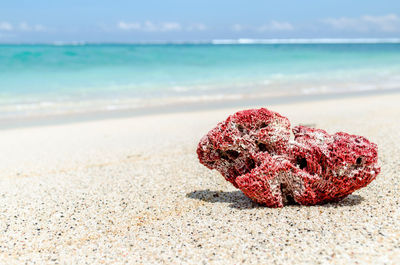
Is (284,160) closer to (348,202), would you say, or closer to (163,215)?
(348,202)

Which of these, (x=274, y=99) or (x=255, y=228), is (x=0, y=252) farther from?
(x=274, y=99)

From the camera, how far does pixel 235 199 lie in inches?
144

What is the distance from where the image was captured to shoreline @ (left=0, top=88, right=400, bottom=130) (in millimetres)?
8672

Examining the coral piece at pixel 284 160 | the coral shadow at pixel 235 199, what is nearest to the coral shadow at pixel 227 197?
the coral shadow at pixel 235 199

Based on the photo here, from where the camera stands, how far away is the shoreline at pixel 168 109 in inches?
341

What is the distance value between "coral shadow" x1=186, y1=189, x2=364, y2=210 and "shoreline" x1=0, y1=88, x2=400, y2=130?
5.47 meters

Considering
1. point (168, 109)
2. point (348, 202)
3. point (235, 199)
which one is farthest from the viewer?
point (168, 109)

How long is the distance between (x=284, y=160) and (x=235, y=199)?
0.71m

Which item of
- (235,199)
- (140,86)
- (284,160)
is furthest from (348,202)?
(140,86)

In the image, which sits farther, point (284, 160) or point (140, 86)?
point (140, 86)

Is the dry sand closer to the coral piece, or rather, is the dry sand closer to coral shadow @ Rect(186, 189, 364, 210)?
coral shadow @ Rect(186, 189, 364, 210)

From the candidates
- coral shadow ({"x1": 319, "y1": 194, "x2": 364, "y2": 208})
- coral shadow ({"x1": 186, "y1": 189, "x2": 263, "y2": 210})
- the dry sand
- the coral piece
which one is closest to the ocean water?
the dry sand

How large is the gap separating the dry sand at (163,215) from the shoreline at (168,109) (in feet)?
9.08

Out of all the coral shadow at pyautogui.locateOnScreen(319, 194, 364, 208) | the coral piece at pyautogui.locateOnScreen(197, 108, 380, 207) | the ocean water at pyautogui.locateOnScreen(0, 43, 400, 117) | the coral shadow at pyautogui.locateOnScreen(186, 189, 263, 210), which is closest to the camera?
the coral piece at pyautogui.locateOnScreen(197, 108, 380, 207)
